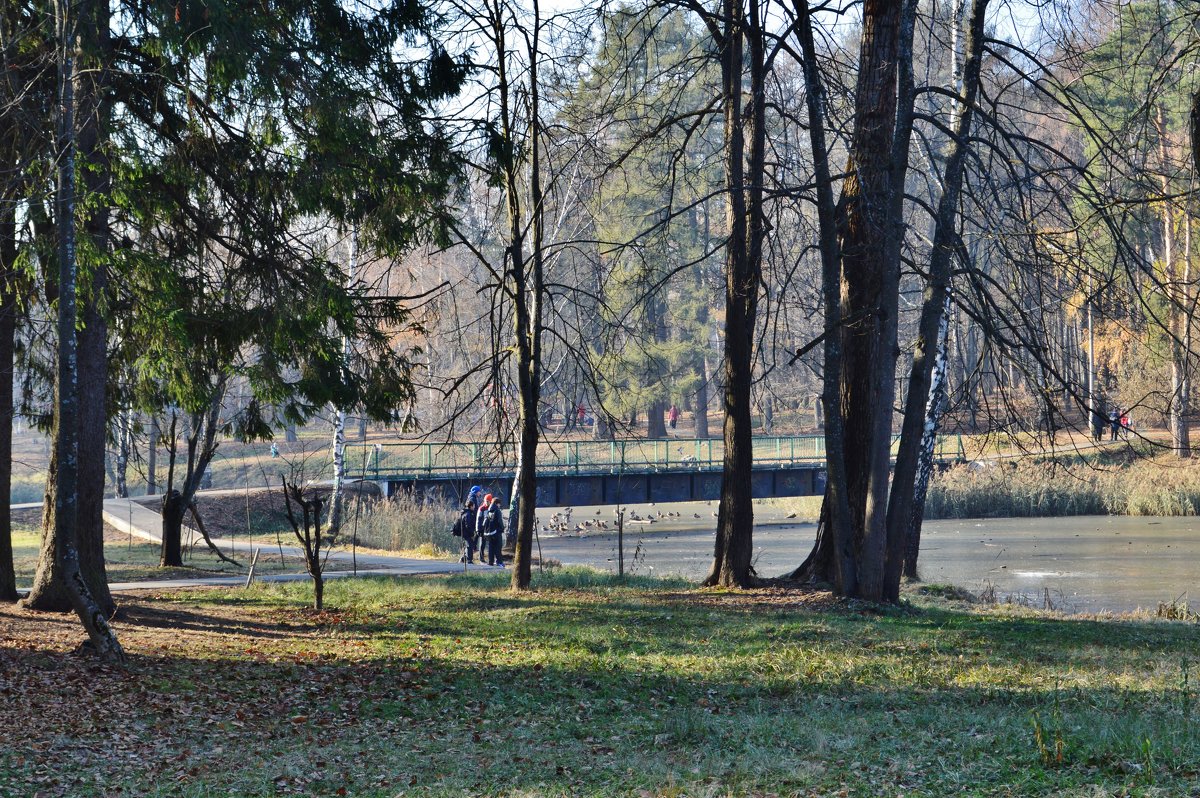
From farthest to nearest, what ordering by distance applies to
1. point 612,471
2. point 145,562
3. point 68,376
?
point 612,471 → point 145,562 → point 68,376

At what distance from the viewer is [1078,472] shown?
1422 inches

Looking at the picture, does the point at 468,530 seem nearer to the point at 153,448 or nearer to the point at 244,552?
the point at 244,552

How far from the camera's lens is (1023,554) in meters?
25.6

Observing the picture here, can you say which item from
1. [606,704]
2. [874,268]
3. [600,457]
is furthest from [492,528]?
[600,457]

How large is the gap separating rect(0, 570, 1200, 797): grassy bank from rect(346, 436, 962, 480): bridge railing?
20591mm

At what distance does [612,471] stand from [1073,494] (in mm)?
14235

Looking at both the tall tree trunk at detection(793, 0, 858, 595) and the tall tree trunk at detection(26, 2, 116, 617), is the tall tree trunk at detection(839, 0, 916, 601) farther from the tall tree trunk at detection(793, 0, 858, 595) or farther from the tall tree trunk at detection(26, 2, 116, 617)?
the tall tree trunk at detection(26, 2, 116, 617)

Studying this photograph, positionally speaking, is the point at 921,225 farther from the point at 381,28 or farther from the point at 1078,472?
the point at 381,28

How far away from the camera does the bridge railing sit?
34.5m

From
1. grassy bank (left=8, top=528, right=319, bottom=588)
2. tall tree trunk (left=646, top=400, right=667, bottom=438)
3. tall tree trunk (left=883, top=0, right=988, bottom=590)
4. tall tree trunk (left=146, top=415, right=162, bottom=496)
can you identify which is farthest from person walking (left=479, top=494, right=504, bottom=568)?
tall tree trunk (left=646, top=400, right=667, bottom=438)

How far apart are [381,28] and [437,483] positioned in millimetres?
22555

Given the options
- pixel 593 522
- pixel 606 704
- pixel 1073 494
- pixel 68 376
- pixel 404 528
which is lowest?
pixel 593 522

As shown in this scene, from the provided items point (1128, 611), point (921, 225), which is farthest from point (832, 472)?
point (921, 225)

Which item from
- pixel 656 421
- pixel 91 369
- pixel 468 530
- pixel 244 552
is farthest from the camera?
pixel 656 421
